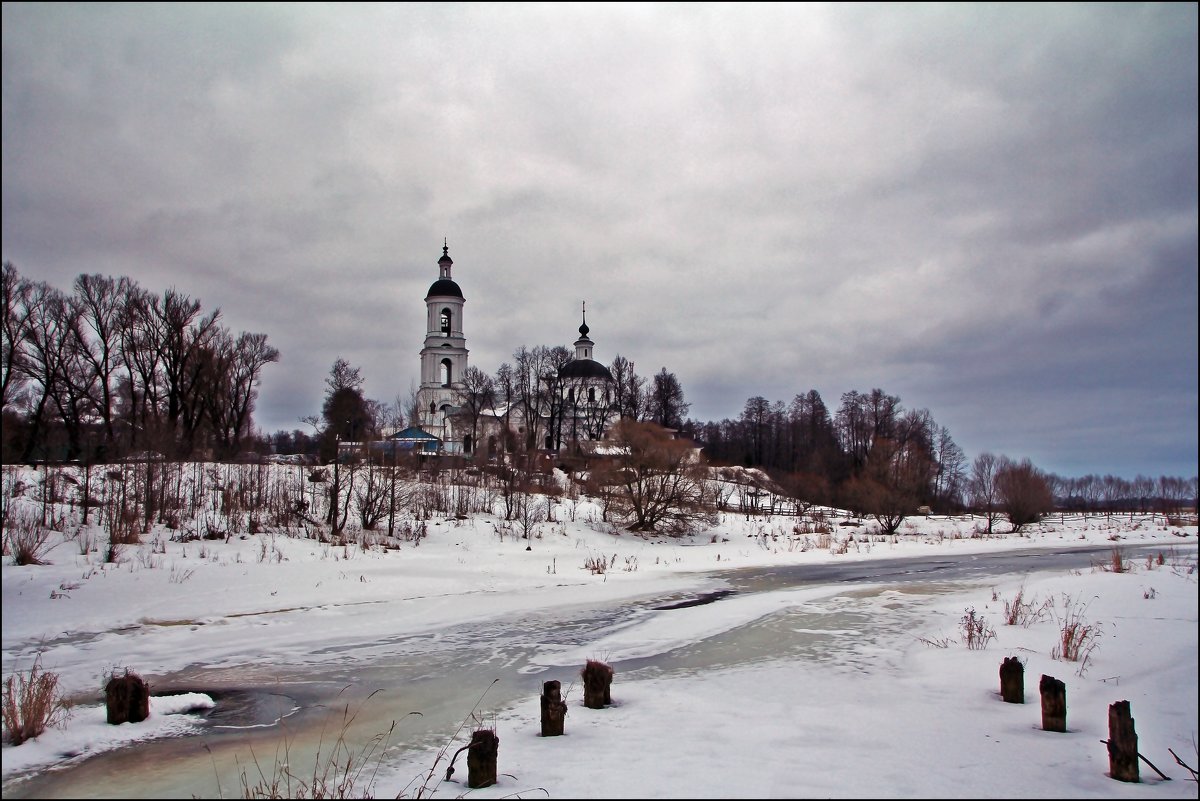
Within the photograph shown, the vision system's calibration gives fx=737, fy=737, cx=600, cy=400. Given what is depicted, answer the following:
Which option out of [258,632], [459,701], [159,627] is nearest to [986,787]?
[459,701]

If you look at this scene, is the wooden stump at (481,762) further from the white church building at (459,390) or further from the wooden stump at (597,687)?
the white church building at (459,390)

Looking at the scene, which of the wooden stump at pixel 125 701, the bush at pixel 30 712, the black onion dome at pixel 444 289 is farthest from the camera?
the black onion dome at pixel 444 289

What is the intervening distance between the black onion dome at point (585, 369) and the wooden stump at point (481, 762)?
232 ft

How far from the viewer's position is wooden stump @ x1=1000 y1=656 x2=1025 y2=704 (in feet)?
25.0

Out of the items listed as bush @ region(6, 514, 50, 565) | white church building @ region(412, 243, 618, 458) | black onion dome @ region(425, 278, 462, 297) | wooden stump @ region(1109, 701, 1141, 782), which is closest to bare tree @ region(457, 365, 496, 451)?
white church building @ region(412, 243, 618, 458)

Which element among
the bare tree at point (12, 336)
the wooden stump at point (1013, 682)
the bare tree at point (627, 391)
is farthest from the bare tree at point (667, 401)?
the wooden stump at point (1013, 682)

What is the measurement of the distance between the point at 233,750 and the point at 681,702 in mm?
4326

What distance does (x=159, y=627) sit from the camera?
40.2ft

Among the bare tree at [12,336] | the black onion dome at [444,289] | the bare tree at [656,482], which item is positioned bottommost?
the bare tree at [656,482]

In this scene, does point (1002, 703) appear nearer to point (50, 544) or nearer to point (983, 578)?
point (983, 578)

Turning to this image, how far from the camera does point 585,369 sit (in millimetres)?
80562

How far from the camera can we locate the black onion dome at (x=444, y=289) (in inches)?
2936

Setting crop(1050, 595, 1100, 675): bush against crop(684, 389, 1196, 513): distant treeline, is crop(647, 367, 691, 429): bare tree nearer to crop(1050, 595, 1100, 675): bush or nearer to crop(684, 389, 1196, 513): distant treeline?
crop(684, 389, 1196, 513): distant treeline

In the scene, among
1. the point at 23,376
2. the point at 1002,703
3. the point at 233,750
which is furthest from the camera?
the point at 23,376
